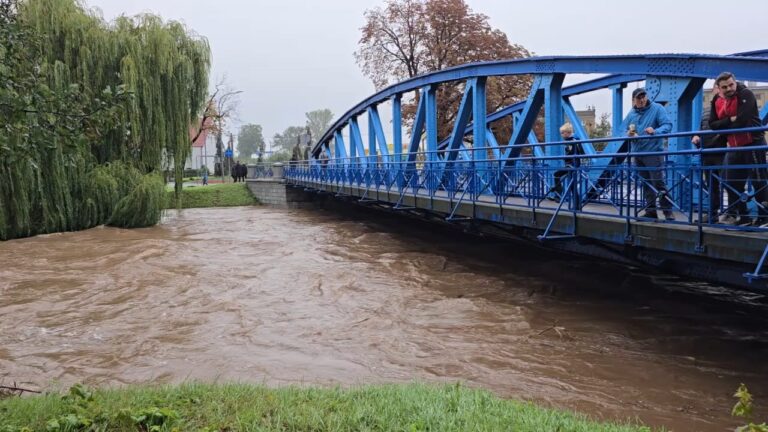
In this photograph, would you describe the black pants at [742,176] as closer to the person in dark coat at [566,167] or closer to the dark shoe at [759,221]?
the dark shoe at [759,221]

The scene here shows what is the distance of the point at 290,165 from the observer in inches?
1294

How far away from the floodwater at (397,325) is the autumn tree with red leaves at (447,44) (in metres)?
13.0

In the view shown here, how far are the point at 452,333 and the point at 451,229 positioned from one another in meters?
9.81

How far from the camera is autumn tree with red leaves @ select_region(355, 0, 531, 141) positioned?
25.9 meters

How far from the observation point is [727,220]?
5.77 metres

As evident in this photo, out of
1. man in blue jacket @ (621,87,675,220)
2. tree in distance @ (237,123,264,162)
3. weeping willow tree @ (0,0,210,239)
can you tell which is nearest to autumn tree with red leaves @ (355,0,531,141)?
weeping willow tree @ (0,0,210,239)

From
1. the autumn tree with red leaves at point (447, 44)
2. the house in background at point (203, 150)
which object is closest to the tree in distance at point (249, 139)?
the house in background at point (203, 150)

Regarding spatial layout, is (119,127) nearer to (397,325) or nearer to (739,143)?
(397,325)

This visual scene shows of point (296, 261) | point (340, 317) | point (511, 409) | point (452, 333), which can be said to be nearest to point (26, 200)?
point (296, 261)

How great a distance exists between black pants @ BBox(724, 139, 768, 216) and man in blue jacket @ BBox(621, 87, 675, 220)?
672 mm

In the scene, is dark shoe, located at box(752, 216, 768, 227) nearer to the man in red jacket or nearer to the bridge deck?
the man in red jacket

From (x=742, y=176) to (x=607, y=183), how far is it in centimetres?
191

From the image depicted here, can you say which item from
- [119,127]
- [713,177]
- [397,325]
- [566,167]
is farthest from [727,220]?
[119,127]

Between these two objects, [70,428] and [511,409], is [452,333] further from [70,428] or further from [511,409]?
[70,428]
